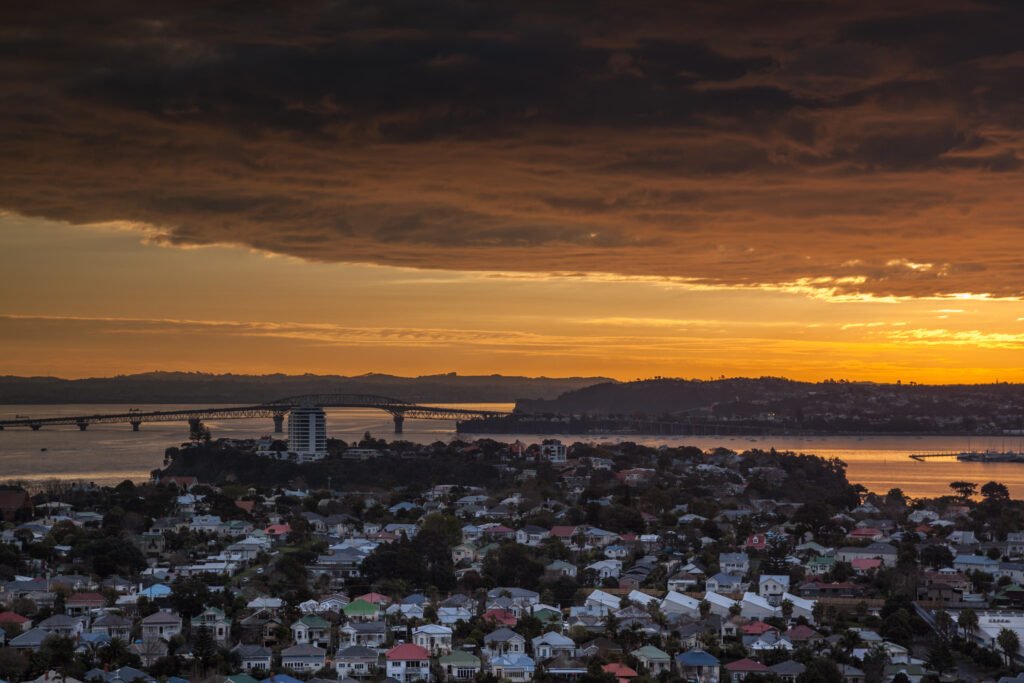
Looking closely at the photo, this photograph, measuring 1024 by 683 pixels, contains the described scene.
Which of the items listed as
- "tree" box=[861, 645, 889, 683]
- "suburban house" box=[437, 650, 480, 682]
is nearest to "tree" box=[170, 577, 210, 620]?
"suburban house" box=[437, 650, 480, 682]

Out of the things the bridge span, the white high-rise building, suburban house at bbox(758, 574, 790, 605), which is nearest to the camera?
suburban house at bbox(758, 574, 790, 605)

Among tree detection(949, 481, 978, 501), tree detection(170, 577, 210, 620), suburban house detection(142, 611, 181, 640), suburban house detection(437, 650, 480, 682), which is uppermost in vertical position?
tree detection(949, 481, 978, 501)

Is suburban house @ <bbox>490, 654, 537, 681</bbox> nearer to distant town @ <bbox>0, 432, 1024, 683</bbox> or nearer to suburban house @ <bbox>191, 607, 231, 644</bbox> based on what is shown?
distant town @ <bbox>0, 432, 1024, 683</bbox>

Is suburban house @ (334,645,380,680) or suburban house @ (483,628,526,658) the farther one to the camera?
suburban house @ (483,628,526,658)

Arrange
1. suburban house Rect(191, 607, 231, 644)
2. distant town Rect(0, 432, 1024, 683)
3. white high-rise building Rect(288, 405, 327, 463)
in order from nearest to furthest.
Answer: distant town Rect(0, 432, 1024, 683)
suburban house Rect(191, 607, 231, 644)
white high-rise building Rect(288, 405, 327, 463)

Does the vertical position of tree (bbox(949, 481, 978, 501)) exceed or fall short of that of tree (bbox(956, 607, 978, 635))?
it exceeds it

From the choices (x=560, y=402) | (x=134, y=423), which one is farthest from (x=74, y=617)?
(x=560, y=402)

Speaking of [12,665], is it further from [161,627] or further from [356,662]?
[356,662]

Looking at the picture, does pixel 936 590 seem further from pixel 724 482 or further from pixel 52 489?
pixel 52 489
